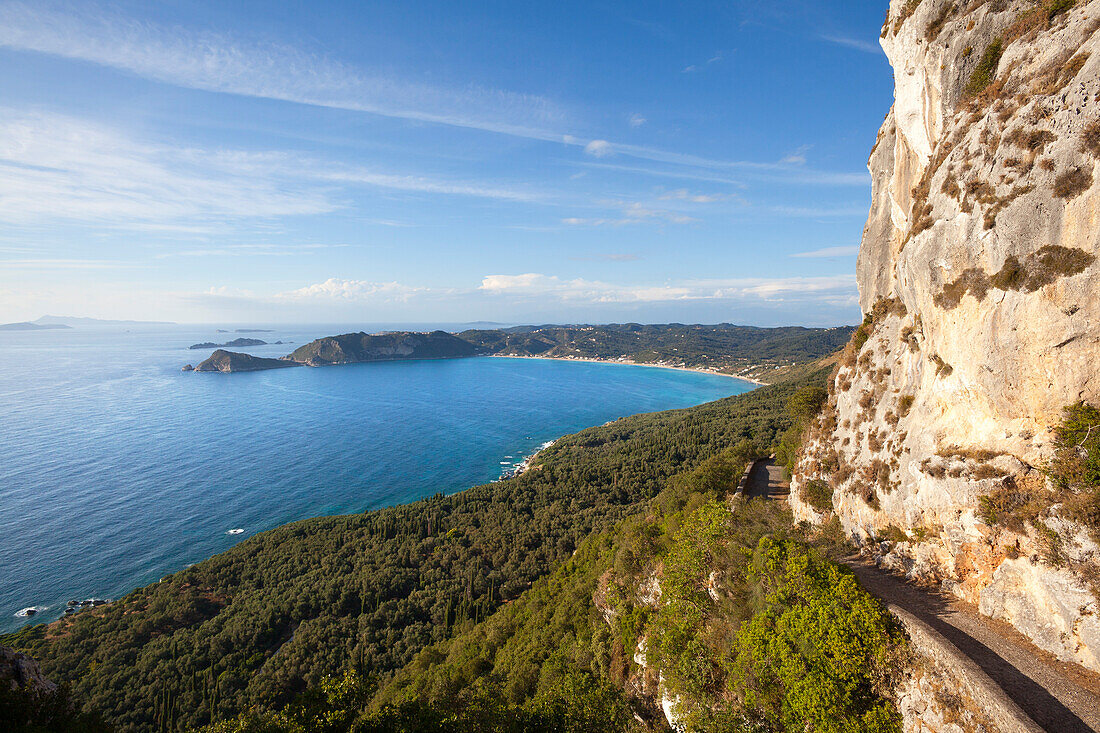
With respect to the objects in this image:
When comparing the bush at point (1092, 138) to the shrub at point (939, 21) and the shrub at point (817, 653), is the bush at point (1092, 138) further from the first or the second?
the shrub at point (817, 653)

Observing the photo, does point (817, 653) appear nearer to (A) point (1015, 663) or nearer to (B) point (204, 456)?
(A) point (1015, 663)

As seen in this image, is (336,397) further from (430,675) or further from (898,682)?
(898,682)

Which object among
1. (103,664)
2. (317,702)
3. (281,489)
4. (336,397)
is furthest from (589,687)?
(336,397)

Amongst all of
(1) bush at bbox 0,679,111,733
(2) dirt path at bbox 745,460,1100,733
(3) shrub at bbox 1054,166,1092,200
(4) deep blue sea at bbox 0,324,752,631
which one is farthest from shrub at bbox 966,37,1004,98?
(4) deep blue sea at bbox 0,324,752,631

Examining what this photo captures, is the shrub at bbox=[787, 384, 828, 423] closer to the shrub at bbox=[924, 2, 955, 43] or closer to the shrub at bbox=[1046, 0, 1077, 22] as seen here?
the shrub at bbox=[924, 2, 955, 43]

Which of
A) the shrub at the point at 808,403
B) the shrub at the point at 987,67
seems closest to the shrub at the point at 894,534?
the shrub at the point at 808,403

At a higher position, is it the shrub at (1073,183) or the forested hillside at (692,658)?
the shrub at (1073,183)
